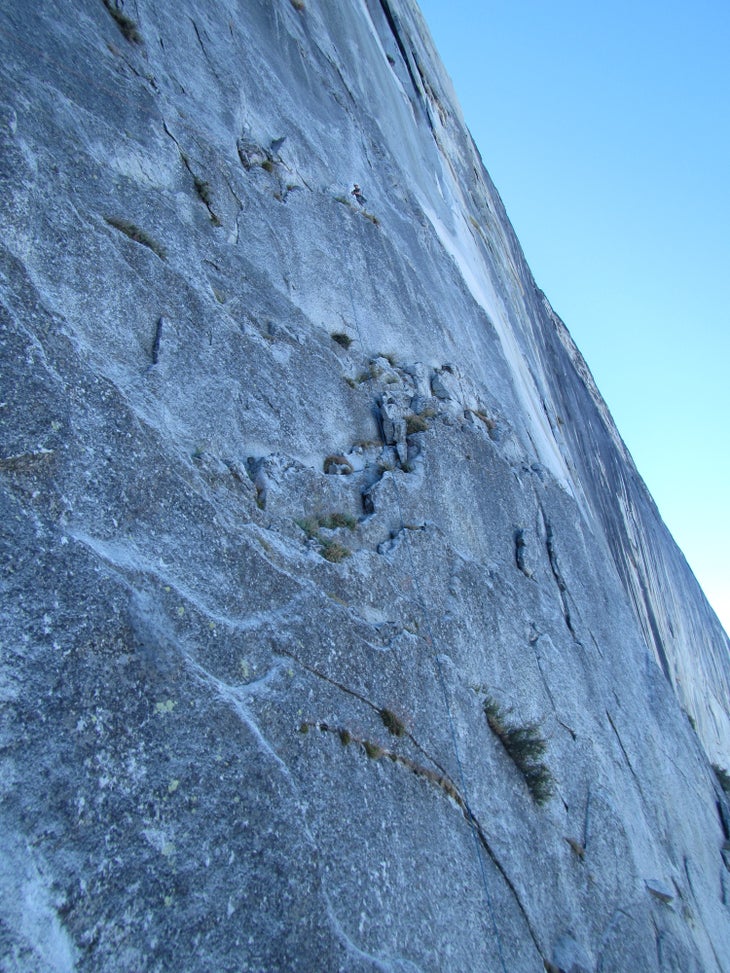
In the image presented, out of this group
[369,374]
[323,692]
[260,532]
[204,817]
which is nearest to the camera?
[204,817]

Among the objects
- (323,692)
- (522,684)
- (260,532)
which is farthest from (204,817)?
(522,684)

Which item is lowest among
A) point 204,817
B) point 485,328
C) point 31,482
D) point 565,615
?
point 204,817

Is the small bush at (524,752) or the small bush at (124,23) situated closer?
the small bush at (524,752)

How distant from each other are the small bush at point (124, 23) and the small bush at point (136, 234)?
2799mm

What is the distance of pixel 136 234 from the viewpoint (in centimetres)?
570

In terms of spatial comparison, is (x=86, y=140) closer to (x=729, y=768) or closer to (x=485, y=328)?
(x=485, y=328)

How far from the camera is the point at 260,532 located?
483cm

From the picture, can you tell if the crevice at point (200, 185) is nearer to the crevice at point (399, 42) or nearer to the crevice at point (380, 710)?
the crevice at point (380, 710)

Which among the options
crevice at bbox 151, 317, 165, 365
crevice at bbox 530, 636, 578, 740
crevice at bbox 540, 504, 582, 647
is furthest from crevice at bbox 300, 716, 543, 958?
crevice at bbox 540, 504, 582, 647

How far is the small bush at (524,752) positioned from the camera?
575 centimetres

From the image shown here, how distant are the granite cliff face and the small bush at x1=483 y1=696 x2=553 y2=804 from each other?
0.09ft

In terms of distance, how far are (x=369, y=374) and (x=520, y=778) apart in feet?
14.2

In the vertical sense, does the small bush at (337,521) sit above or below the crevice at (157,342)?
below

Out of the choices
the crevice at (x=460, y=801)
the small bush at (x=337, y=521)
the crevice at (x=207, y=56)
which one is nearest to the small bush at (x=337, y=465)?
the small bush at (x=337, y=521)
